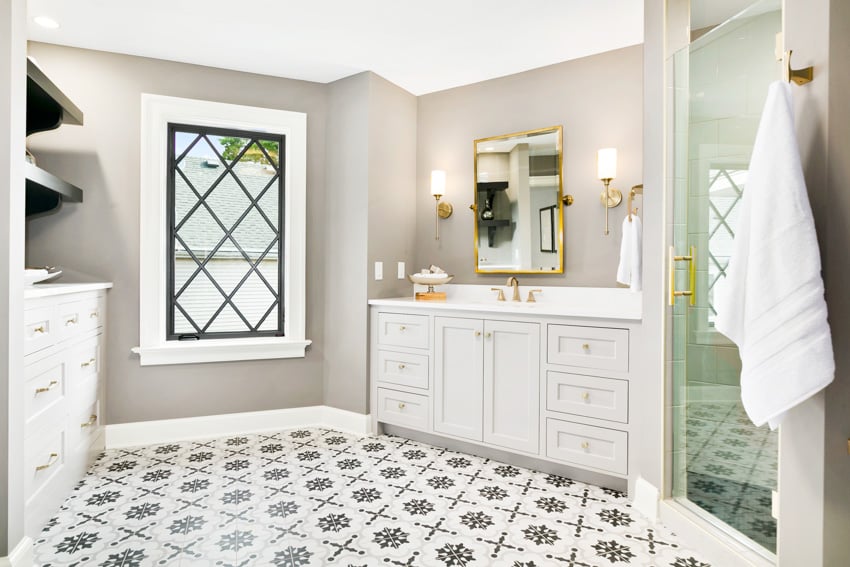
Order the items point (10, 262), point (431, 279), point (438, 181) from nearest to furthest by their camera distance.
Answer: point (10, 262) → point (431, 279) → point (438, 181)

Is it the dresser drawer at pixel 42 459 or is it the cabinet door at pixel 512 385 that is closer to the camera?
the dresser drawer at pixel 42 459

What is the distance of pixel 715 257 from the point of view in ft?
5.66

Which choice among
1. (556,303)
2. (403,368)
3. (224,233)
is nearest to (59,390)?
(224,233)

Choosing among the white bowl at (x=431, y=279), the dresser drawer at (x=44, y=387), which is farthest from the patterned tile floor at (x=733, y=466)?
the dresser drawer at (x=44, y=387)

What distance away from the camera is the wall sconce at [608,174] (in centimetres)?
267

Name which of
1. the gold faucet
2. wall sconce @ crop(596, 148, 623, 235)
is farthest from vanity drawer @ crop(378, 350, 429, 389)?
wall sconce @ crop(596, 148, 623, 235)

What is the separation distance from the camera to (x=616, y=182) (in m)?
2.76

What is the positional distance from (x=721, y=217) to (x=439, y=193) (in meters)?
1.97

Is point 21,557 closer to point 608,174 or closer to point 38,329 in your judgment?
point 38,329

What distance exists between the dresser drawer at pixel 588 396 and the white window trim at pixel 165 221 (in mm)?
1710

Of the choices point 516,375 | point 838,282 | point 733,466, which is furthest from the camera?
point 516,375

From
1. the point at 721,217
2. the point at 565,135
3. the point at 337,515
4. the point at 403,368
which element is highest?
the point at 565,135

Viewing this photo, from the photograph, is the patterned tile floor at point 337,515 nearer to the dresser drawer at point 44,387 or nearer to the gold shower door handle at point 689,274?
the dresser drawer at point 44,387

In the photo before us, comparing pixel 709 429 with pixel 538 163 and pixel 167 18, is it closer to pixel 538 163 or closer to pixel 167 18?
pixel 538 163
